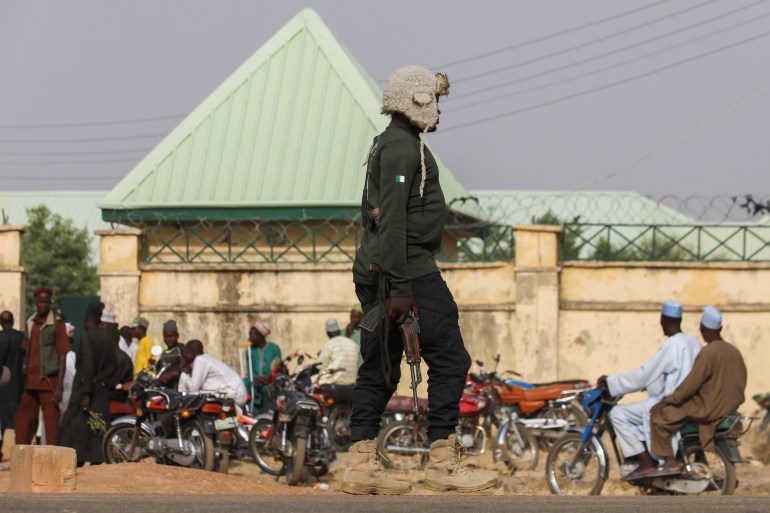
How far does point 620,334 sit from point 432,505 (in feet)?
41.6

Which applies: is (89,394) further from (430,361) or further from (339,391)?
(430,361)

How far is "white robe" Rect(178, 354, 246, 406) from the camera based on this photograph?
1427cm

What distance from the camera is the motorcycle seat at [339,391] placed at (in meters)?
15.7

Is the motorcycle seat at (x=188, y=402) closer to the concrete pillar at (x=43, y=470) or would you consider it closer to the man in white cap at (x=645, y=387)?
the man in white cap at (x=645, y=387)

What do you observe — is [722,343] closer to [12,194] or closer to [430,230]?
[430,230]

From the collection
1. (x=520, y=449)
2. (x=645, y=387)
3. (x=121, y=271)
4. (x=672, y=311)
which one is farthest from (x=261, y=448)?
(x=121, y=271)

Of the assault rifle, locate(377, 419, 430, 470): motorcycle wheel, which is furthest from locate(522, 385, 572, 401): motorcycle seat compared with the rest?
the assault rifle

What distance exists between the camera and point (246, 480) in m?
11.2

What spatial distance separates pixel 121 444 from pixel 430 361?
743cm

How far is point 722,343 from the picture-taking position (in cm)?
1173

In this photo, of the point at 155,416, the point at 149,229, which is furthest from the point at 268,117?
the point at 155,416

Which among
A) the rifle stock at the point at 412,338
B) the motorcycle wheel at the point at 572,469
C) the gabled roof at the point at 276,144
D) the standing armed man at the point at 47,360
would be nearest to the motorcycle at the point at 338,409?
the standing armed man at the point at 47,360

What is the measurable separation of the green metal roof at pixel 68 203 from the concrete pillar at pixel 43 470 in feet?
161

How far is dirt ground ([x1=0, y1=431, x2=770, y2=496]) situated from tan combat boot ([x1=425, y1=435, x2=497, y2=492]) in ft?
5.61
